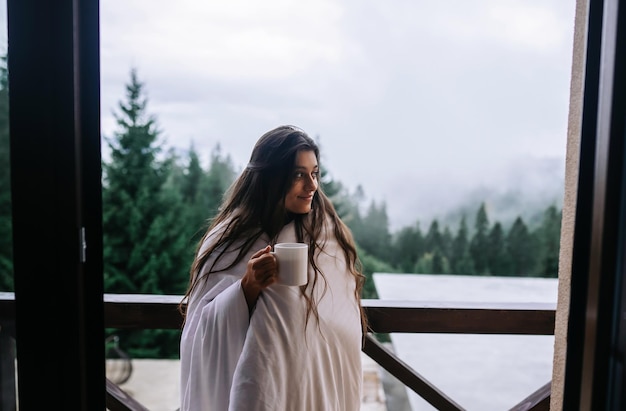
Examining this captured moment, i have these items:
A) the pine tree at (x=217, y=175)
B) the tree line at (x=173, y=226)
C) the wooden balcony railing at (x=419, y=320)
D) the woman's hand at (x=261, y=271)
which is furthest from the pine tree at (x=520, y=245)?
the woman's hand at (x=261, y=271)

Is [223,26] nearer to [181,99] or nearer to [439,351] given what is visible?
[181,99]

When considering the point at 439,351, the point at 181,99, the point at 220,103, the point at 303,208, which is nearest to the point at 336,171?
the point at 220,103

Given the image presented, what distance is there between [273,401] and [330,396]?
0.55 feet

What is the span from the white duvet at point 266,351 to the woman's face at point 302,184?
0.09 metres

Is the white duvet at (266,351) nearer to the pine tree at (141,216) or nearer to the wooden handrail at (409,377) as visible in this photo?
the wooden handrail at (409,377)

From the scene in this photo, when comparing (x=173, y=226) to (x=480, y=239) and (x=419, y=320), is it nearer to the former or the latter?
(x=480, y=239)

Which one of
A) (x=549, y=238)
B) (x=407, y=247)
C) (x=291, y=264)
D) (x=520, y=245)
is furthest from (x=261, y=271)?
(x=549, y=238)

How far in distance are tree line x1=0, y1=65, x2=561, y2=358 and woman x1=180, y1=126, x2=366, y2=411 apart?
11408mm

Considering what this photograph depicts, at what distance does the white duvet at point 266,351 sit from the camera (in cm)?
126

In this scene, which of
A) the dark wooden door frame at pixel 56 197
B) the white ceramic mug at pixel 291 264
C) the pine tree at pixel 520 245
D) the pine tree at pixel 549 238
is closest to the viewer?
the dark wooden door frame at pixel 56 197

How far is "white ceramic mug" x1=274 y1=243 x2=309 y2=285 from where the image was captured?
121cm

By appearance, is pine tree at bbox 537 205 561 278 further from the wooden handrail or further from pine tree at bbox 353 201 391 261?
the wooden handrail

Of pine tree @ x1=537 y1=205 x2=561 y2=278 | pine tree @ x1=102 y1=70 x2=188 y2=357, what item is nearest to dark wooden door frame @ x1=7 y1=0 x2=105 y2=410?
pine tree @ x1=102 y1=70 x2=188 y2=357

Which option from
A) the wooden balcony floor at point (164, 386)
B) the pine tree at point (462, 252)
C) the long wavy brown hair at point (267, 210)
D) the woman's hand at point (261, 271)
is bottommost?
the wooden balcony floor at point (164, 386)
